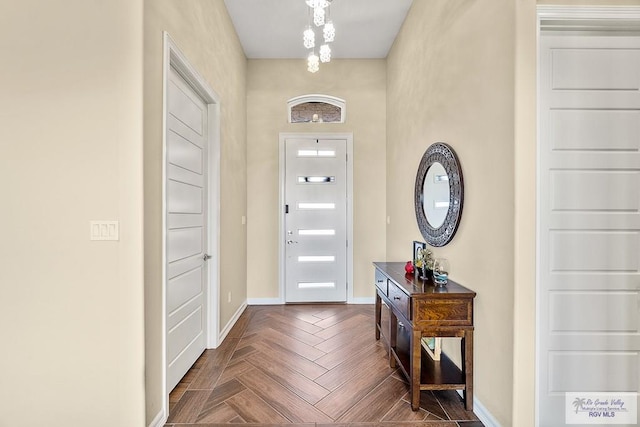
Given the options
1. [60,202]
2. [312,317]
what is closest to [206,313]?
[312,317]

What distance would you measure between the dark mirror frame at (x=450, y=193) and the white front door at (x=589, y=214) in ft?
1.82

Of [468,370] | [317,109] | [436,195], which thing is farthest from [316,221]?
[468,370]

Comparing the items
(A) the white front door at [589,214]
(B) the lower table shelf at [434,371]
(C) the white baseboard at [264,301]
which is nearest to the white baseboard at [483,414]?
(B) the lower table shelf at [434,371]

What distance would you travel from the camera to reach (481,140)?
1.91 meters

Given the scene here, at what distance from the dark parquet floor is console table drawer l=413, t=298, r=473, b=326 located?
0.59 meters

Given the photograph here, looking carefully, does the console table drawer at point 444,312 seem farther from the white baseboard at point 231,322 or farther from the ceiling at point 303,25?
the ceiling at point 303,25

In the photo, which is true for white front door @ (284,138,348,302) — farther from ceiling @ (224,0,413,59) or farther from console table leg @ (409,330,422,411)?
console table leg @ (409,330,422,411)

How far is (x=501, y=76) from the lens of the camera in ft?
5.62

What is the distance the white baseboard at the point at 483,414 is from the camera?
69.2 inches

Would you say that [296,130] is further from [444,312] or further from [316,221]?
[444,312]

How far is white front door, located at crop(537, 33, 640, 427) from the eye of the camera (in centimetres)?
165

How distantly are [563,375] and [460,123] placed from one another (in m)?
1.69

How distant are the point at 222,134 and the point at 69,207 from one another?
5.45ft

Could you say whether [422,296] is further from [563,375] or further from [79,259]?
[79,259]
